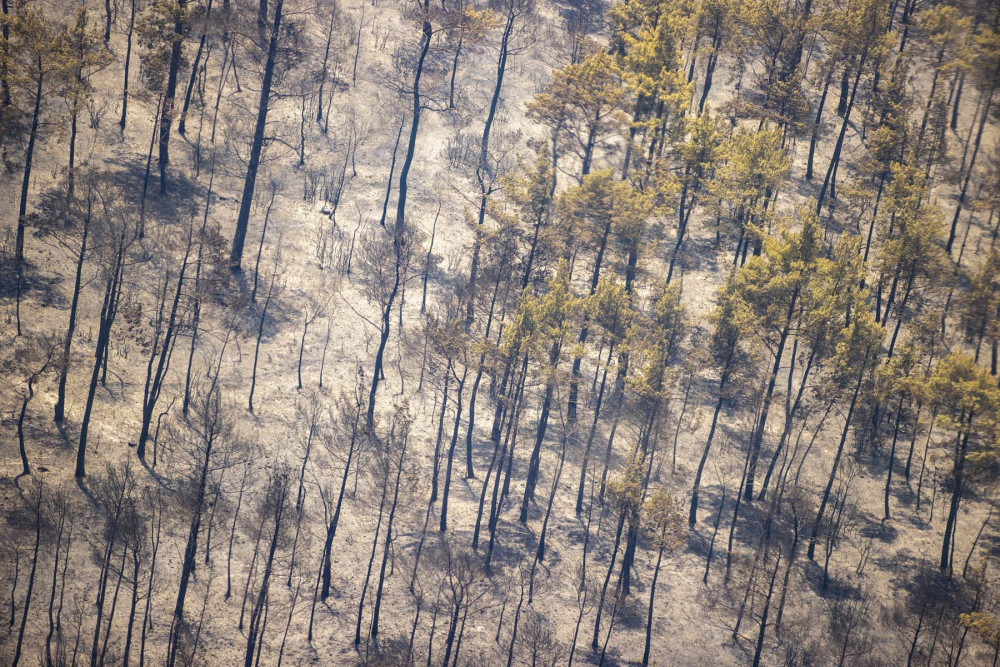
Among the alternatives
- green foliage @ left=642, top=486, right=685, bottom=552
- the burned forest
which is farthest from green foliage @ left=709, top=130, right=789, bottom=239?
green foliage @ left=642, top=486, right=685, bottom=552

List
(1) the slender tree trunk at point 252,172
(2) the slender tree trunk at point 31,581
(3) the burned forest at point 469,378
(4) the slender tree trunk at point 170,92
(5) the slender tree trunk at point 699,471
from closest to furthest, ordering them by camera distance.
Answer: (2) the slender tree trunk at point 31,581 < (3) the burned forest at point 469,378 < (5) the slender tree trunk at point 699,471 < (4) the slender tree trunk at point 170,92 < (1) the slender tree trunk at point 252,172

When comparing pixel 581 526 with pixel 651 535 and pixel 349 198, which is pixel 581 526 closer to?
pixel 651 535

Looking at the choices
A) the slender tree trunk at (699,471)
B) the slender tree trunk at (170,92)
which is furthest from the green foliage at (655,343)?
the slender tree trunk at (170,92)

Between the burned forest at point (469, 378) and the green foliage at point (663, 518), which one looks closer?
the burned forest at point (469, 378)

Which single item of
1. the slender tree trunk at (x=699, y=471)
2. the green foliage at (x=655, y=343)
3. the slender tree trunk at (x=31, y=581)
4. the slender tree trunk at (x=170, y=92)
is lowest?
the slender tree trunk at (x=31, y=581)

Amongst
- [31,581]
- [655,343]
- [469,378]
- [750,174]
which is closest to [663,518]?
[655,343]

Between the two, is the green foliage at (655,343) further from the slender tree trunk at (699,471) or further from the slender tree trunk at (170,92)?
the slender tree trunk at (170,92)

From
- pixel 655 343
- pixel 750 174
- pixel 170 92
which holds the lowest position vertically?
pixel 655 343

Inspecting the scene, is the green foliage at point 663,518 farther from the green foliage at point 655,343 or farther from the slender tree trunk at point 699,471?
the green foliage at point 655,343

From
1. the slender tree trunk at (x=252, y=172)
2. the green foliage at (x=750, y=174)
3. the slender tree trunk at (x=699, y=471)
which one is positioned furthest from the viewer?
the green foliage at (x=750, y=174)

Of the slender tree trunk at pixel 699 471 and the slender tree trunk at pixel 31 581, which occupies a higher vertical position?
the slender tree trunk at pixel 699 471

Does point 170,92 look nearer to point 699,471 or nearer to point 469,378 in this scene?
point 469,378

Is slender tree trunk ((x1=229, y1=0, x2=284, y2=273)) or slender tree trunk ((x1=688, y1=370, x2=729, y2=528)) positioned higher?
slender tree trunk ((x1=229, y1=0, x2=284, y2=273))

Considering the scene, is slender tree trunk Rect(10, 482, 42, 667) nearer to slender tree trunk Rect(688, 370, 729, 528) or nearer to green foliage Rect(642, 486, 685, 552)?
green foliage Rect(642, 486, 685, 552)
